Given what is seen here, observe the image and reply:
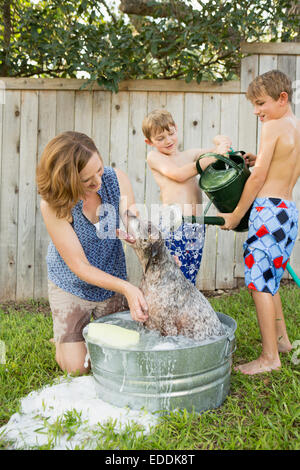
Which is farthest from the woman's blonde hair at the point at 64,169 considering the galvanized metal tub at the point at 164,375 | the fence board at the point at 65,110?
the fence board at the point at 65,110

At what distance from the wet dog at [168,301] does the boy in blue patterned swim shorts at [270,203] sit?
516 mm

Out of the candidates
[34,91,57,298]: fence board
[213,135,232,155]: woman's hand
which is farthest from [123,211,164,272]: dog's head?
[34,91,57,298]: fence board

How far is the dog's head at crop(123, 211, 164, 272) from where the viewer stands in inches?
75.7

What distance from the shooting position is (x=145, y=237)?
6.35 ft

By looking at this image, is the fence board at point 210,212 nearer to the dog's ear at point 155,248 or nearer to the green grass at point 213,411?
the green grass at point 213,411

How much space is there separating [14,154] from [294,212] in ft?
9.03

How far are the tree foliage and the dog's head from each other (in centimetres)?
219

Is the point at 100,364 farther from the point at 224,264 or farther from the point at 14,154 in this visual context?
the point at 14,154

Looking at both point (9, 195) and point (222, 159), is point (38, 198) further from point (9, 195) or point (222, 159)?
point (222, 159)

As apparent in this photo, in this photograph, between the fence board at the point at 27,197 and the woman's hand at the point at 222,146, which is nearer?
the woman's hand at the point at 222,146

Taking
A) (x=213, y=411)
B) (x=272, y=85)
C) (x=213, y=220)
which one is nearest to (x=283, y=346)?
(x=213, y=411)

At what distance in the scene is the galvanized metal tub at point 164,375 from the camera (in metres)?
1.78

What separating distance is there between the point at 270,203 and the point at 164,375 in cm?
121

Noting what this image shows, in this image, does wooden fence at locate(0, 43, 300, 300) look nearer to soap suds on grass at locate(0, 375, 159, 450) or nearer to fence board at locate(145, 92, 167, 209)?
fence board at locate(145, 92, 167, 209)
